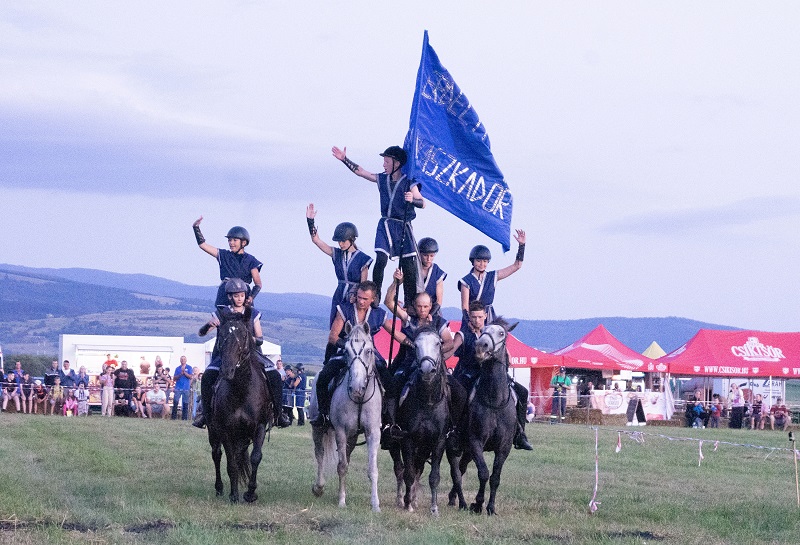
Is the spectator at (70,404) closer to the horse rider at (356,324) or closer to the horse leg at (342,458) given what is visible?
the horse rider at (356,324)

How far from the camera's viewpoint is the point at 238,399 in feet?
42.0

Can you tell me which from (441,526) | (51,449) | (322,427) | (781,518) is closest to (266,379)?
(322,427)

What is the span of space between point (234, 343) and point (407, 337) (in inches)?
73.9

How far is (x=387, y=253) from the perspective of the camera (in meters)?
13.6

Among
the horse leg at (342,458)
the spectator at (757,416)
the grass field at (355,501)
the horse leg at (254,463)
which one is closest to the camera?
the grass field at (355,501)

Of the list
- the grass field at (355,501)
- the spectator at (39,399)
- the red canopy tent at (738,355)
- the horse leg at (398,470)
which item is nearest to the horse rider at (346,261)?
the horse leg at (398,470)

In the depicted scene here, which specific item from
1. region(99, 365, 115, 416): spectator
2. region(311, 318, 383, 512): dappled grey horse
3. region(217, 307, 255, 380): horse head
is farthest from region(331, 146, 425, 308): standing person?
region(99, 365, 115, 416): spectator

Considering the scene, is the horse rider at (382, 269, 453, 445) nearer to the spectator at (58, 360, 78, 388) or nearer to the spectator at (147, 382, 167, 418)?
the spectator at (147, 382, 167, 418)

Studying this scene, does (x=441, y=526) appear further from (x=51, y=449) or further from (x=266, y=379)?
(x=51, y=449)

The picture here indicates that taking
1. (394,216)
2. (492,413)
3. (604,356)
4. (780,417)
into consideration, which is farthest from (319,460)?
(604,356)

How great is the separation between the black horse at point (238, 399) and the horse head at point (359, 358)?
3.35 feet

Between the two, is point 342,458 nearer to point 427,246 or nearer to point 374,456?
point 374,456

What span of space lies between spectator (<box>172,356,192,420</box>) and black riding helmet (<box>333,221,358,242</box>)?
70.2 ft

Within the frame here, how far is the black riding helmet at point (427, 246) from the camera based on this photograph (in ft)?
45.4
